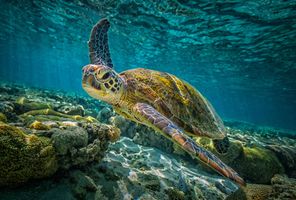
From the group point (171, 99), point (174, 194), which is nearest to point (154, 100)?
point (171, 99)

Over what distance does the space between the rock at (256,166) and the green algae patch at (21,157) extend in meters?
5.24

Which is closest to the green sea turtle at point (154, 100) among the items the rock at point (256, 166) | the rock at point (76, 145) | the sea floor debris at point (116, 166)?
the rock at point (76, 145)

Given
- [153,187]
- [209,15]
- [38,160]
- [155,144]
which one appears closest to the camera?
[38,160]

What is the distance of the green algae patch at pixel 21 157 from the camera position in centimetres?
250

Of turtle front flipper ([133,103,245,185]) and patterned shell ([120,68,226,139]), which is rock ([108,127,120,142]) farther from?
turtle front flipper ([133,103,245,185])

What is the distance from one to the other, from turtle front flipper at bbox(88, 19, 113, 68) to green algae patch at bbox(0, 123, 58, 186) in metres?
2.50

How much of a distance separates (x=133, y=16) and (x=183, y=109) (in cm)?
1363

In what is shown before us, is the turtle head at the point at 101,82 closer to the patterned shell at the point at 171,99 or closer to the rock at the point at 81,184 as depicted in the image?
the patterned shell at the point at 171,99

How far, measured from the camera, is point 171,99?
4062 mm

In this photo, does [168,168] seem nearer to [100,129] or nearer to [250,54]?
[100,129]

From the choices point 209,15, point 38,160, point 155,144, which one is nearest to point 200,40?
point 209,15

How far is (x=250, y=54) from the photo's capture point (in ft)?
65.6

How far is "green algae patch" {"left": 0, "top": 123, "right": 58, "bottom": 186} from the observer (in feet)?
8.19

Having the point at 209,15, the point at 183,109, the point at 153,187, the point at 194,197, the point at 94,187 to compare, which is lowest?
the point at 194,197
